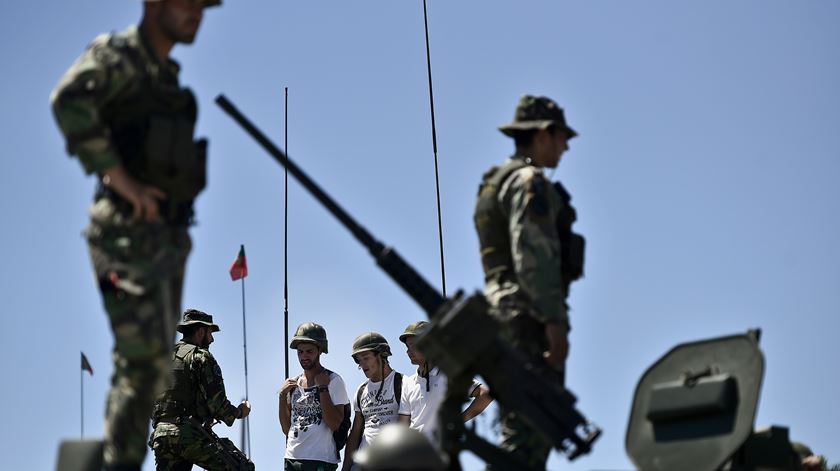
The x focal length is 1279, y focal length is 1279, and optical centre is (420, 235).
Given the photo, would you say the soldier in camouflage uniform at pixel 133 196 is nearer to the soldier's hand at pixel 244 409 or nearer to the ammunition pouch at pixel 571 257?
the ammunition pouch at pixel 571 257

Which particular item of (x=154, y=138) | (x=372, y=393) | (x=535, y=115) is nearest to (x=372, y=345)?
(x=372, y=393)

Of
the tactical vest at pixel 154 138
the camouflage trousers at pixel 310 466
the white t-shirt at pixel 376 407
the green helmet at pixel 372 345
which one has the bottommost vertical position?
the camouflage trousers at pixel 310 466

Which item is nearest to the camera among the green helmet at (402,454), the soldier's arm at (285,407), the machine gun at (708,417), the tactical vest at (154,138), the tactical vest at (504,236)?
the green helmet at (402,454)

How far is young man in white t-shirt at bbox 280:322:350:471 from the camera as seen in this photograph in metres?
12.8

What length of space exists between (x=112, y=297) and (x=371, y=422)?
684 cm

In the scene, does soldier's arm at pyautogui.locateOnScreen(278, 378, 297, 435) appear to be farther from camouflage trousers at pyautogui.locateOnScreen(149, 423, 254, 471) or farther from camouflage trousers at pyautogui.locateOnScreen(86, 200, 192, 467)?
camouflage trousers at pyautogui.locateOnScreen(86, 200, 192, 467)

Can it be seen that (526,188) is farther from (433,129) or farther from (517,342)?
(433,129)

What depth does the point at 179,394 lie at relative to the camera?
42.6ft

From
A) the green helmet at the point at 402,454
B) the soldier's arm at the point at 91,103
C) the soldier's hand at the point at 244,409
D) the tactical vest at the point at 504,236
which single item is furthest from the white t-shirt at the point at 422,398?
the green helmet at the point at 402,454

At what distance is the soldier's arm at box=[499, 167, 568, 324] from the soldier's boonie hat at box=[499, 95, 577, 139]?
638 millimetres

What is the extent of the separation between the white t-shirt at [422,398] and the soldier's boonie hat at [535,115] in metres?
4.66

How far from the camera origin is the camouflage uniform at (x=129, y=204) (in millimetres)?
6332

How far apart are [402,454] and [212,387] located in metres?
7.80

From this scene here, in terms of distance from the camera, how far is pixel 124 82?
6543 mm
